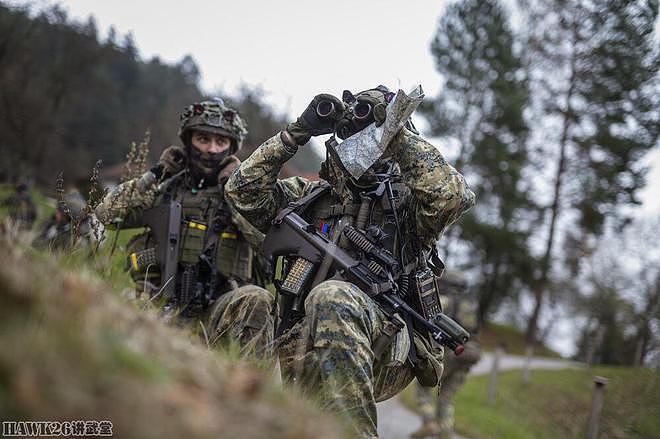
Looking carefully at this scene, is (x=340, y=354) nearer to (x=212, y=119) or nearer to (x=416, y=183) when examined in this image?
(x=416, y=183)

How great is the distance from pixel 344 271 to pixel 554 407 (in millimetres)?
11062

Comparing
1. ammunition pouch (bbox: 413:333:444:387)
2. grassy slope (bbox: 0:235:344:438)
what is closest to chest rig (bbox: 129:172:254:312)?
ammunition pouch (bbox: 413:333:444:387)

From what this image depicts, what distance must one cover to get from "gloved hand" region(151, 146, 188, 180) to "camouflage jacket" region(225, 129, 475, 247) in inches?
38.3

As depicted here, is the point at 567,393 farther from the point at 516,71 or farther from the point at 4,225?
the point at 4,225

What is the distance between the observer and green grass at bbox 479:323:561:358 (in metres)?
25.7

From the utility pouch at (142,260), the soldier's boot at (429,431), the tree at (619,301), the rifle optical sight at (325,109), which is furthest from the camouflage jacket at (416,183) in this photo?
the tree at (619,301)

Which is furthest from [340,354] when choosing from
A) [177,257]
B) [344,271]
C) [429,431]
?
[429,431]

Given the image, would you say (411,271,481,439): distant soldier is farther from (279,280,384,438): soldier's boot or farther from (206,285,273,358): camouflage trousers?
(279,280,384,438): soldier's boot

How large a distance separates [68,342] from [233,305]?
2424 mm

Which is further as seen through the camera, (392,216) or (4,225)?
(392,216)

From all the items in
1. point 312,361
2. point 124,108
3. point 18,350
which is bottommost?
point 312,361

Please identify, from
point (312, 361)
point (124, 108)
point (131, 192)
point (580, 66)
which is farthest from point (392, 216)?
point (124, 108)

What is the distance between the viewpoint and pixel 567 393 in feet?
43.3

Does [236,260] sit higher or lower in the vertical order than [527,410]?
higher
